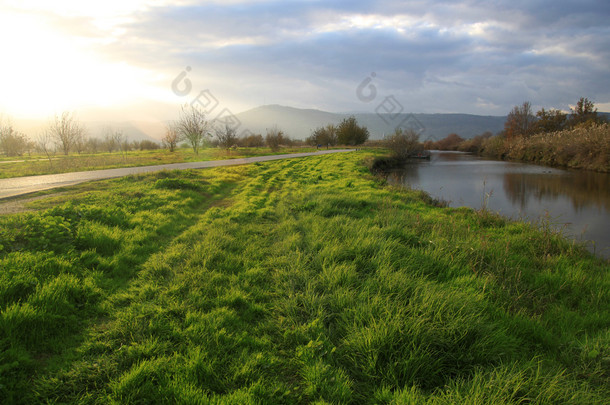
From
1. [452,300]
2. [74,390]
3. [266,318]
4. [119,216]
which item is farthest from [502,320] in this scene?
[119,216]

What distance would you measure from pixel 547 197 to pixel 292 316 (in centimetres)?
1698

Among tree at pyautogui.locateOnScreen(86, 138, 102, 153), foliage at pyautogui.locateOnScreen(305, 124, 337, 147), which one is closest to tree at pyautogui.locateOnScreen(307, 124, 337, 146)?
foliage at pyautogui.locateOnScreen(305, 124, 337, 147)

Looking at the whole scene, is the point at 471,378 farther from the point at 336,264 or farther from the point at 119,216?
the point at 119,216

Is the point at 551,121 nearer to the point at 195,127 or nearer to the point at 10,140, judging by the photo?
the point at 195,127

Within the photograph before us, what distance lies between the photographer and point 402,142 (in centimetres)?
3888

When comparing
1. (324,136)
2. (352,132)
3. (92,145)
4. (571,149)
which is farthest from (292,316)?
(92,145)

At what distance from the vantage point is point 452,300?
330 cm

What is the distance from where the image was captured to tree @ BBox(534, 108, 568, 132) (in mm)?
48812

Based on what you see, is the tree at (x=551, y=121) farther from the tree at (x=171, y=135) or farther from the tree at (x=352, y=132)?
the tree at (x=171, y=135)

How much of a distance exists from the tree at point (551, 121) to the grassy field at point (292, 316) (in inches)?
2249

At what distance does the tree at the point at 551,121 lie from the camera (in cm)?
4881

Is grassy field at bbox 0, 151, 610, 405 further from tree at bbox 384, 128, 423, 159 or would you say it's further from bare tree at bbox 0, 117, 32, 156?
bare tree at bbox 0, 117, 32, 156

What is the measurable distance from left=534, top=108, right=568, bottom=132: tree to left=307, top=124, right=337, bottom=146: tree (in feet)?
119

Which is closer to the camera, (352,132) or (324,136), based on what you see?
(352,132)
